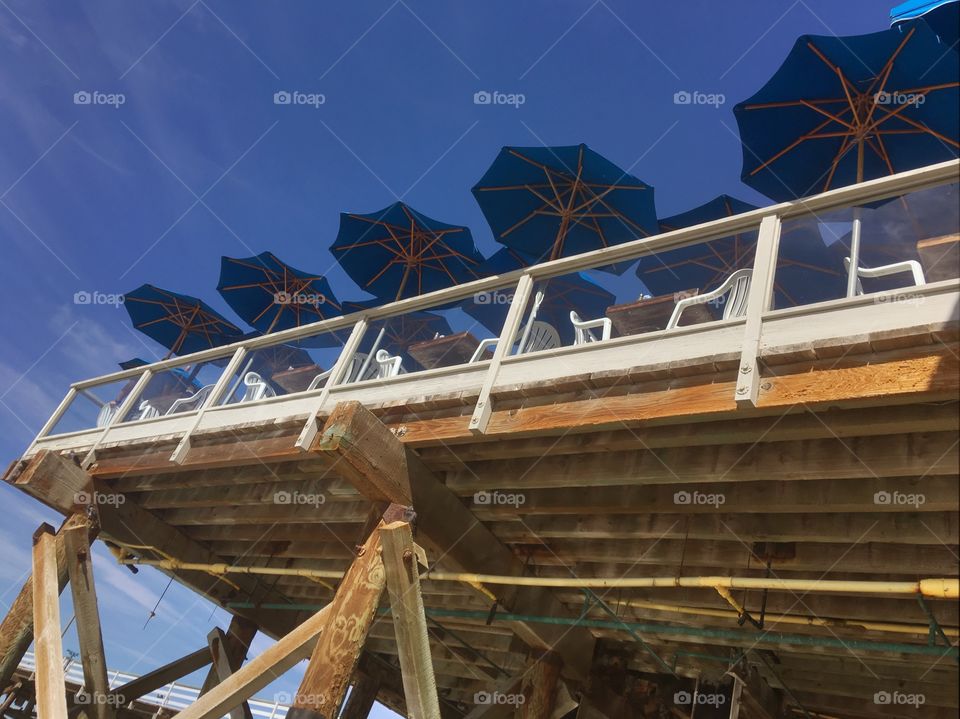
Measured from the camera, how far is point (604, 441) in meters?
4.34

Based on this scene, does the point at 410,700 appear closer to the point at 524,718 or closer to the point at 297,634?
the point at 297,634

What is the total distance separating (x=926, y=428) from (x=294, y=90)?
8.37 metres

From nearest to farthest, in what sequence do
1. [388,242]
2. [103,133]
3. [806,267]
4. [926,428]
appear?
[926,428], [806,267], [388,242], [103,133]

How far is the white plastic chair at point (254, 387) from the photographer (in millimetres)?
7727

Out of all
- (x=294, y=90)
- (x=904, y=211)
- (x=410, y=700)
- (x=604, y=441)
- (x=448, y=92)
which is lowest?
(x=410, y=700)

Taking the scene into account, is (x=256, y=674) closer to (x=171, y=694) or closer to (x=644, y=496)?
(x=644, y=496)

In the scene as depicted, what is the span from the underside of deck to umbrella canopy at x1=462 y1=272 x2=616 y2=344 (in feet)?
6.17

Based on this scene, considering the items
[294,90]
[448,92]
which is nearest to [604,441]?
[294,90]

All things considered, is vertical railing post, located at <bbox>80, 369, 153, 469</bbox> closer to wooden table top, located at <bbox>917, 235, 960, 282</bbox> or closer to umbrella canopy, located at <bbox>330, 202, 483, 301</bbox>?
umbrella canopy, located at <bbox>330, 202, 483, 301</bbox>

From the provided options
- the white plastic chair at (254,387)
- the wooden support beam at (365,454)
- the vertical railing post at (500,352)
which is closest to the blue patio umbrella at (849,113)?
the vertical railing post at (500,352)

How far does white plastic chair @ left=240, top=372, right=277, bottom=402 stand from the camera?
25.3 feet

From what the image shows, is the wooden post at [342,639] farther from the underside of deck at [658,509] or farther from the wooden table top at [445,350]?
the wooden table top at [445,350]

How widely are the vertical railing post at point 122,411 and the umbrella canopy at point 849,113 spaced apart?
8167 mm


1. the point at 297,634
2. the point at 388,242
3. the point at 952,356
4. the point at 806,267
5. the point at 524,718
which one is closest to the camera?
the point at 952,356
